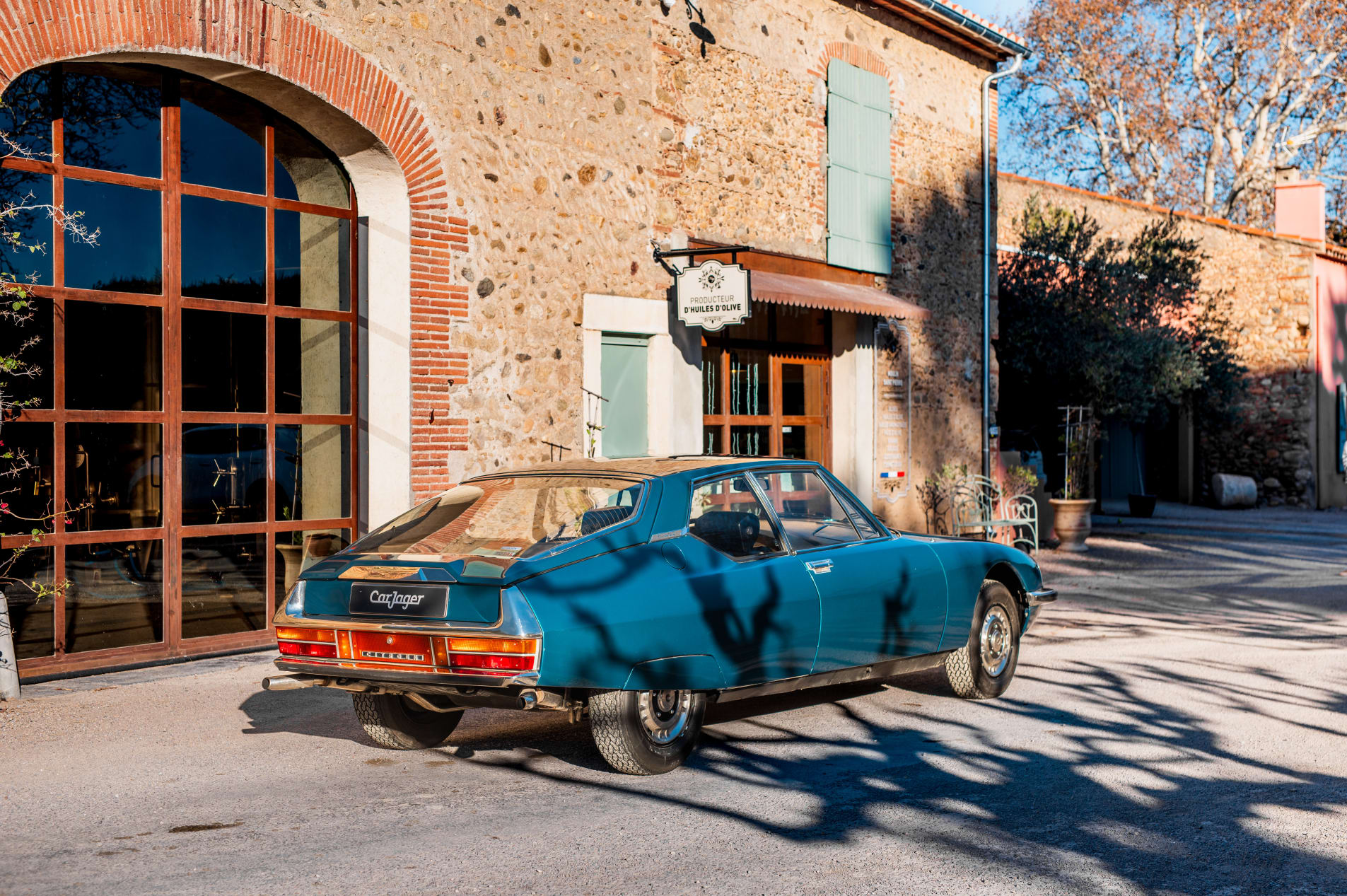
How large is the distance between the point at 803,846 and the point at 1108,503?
2528 centimetres

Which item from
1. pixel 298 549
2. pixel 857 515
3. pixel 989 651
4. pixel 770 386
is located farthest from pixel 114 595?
pixel 770 386

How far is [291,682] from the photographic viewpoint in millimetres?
5621

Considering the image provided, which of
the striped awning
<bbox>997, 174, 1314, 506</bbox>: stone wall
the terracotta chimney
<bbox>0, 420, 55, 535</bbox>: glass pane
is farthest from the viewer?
the terracotta chimney

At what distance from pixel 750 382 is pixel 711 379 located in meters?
0.77

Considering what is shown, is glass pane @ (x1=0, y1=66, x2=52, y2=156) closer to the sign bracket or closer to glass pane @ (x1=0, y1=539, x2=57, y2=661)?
glass pane @ (x1=0, y1=539, x2=57, y2=661)

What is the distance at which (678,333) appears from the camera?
41.7 ft

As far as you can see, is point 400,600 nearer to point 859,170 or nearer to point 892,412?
point 859,170

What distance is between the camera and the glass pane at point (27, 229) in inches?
323

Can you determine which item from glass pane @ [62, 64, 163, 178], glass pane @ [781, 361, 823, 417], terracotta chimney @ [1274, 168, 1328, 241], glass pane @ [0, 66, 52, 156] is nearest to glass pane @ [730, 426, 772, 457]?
glass pane @ [781, 361, 823, 417]

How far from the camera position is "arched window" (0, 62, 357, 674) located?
8.41m

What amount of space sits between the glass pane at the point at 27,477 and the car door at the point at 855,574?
193 inches

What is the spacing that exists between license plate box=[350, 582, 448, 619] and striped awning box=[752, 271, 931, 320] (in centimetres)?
745

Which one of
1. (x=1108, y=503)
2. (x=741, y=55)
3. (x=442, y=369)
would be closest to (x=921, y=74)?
(x=741, y=55)

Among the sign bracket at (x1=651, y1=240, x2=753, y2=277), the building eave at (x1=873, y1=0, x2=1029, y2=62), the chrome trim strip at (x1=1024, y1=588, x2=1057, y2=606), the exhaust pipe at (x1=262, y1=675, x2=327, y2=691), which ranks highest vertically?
the building eave at (x1=873, y1=0, x2=1029, y2=62)
